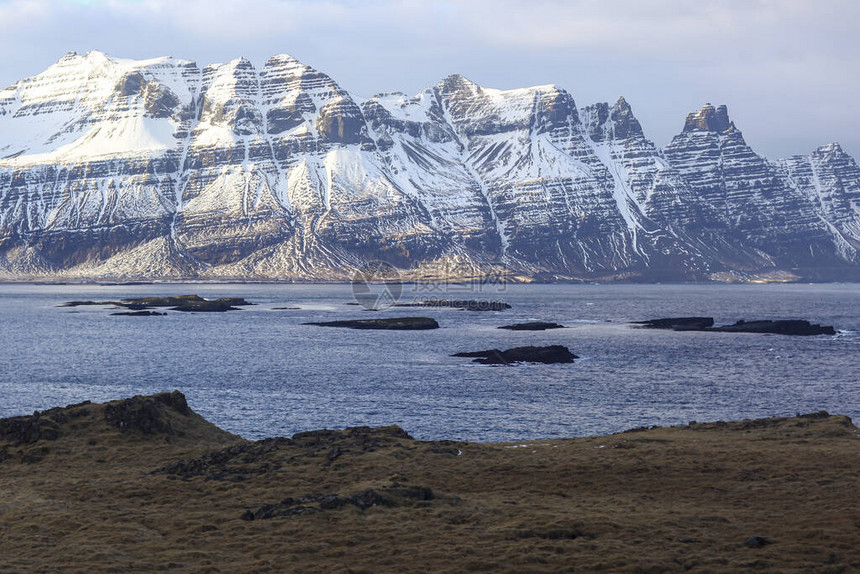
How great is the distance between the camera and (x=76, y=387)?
83.8 m

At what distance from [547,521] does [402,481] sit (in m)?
8.01

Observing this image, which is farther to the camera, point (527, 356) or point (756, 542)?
point (527, 356)

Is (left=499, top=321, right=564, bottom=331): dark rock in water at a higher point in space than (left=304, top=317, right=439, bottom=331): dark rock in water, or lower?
higher

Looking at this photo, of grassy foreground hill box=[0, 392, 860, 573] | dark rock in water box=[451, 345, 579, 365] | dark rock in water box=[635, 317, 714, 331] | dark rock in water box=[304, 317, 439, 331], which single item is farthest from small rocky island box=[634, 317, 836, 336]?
grassy foreground hill box=[0, 392, 860, 573]

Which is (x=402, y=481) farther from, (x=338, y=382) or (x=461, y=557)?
(x=338, y=382)

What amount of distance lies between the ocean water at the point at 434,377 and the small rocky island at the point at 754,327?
494 centimetres

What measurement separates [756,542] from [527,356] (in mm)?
82451

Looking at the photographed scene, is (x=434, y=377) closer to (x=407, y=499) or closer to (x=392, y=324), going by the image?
(x=407, y=499)

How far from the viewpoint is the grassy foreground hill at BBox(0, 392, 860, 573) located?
28.8m

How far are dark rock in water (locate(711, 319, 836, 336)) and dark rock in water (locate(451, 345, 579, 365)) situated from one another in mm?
54254

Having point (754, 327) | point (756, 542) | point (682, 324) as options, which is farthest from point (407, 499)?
point (682, 324)

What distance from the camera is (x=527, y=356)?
367 ft

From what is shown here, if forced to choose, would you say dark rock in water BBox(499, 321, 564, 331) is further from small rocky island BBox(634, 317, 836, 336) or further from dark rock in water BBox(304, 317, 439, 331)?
small rocky island BBox(634, 317, 836, 336)

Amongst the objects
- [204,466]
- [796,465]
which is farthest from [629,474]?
[204,466]
